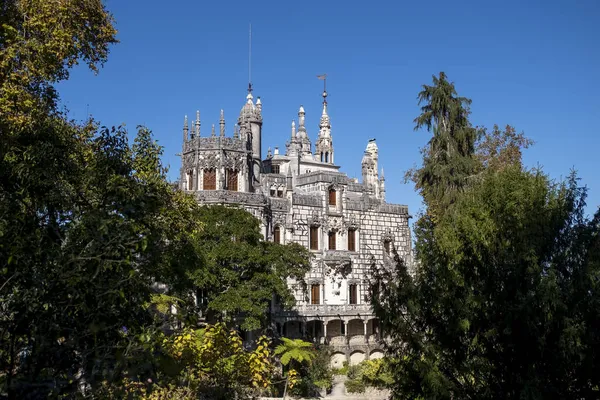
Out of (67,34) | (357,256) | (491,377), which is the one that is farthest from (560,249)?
(357,256)

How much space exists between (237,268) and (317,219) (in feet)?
41.7

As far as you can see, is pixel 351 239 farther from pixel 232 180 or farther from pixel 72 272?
pixel 72 272

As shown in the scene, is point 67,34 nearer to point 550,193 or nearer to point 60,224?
point 60,224

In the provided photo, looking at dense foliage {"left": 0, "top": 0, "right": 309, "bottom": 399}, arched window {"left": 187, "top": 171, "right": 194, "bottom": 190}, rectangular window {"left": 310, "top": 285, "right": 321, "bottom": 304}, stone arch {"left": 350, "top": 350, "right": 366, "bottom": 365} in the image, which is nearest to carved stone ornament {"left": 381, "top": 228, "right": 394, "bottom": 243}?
rectangular window {"left": 310, "top": 285, "right": 321, "bottom": 304}

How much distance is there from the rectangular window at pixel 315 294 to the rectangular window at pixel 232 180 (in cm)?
915

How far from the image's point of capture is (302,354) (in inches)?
1198

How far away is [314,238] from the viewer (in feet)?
160

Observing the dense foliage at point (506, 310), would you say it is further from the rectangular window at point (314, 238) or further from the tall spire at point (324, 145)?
the tall spire at point (324, 145)

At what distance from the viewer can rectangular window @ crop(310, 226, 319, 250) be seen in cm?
4872

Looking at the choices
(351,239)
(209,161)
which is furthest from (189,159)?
(351,239)

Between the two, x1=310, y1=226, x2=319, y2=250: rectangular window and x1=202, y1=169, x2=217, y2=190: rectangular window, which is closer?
x1=202, y1=169, x2=217, y2=190: rectangular window

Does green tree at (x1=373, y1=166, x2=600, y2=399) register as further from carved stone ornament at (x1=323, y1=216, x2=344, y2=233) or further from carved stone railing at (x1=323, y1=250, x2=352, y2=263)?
carved stone ornament at (x1=323, y1=216, x2=344, y2=233)

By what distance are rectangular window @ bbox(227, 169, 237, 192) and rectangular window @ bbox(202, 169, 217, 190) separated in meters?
0.84

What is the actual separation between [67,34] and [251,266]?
20.4m
